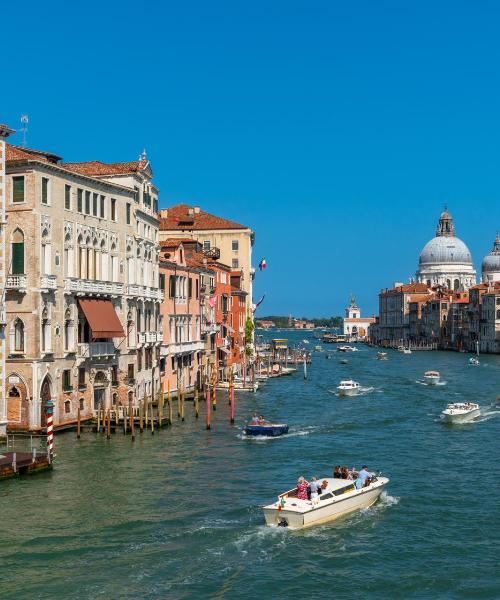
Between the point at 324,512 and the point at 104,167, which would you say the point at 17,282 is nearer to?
the point at 104,167

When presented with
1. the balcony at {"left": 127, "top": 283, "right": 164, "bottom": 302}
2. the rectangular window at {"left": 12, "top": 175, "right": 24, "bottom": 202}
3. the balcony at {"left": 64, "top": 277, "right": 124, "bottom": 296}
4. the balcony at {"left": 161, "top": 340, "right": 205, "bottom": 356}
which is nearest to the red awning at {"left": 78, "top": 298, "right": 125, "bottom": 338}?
the balcony at {"left": 64, "top": 277, "right": 124, "bottom": 296}

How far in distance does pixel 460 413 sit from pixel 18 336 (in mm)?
23261

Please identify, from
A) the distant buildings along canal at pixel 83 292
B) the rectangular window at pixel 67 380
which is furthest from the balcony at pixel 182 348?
the rectangular window at pixel 67 380

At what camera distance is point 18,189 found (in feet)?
127

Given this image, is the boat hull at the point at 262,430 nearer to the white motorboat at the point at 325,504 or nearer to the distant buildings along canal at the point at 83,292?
the distant buildings along canal at the point at 83,292

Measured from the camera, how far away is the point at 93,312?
1660 inches

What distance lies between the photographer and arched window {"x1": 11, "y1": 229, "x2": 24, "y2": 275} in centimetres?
3834

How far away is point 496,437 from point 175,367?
20273 millimetres

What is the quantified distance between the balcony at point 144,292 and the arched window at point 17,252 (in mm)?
8621

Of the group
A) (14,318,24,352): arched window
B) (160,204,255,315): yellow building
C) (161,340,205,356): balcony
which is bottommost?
(161,340,205,356): balcony

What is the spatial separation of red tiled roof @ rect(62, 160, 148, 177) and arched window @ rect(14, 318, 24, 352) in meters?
9.45

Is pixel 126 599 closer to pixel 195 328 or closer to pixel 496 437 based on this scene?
pixel 496 437

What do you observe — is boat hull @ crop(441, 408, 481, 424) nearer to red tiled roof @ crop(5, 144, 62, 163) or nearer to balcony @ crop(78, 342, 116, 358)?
balcony @ crop(78, 342, 116, 358)

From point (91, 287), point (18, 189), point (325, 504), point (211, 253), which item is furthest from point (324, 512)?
point (211, 253)
